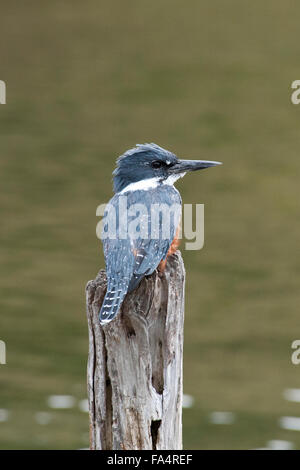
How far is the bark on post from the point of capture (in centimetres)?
421

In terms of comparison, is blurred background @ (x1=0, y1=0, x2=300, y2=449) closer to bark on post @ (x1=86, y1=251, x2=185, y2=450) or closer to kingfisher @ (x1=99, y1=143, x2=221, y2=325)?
kingfisher @ (x1=99, y1=143, x2=221, y2=325)

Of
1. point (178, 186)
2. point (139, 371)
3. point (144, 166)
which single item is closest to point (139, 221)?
point (144, 166)

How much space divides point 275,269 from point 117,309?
5.37 m

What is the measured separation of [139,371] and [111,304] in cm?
27

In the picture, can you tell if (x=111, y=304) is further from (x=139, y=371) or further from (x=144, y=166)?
(x=144, y=166)

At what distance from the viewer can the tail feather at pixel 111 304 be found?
417 centimetres

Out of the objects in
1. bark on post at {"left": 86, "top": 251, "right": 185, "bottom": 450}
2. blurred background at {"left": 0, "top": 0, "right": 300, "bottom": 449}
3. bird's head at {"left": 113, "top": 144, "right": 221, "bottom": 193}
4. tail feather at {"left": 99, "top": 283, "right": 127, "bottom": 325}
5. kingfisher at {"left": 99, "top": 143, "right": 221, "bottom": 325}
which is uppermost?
blurred background at {"left": 0, "top": 0, "right": 300, "bottom": 449}

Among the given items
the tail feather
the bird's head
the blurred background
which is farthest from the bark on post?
the blurred background

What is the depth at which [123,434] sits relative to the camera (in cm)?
422

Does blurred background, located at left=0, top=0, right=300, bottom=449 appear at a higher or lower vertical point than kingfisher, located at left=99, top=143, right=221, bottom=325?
higher

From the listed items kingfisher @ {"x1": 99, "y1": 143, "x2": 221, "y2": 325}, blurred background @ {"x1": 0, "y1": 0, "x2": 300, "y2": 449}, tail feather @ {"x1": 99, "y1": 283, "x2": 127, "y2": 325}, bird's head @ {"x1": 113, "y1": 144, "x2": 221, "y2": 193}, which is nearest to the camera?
tail feather @ {"x1": 99, "y1": 283, "x2": 127, "y2": 325}

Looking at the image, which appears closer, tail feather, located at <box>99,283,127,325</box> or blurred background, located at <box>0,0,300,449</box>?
tail feather, located at <box>99,283,127,325</box>

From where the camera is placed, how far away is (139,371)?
421 centimetres

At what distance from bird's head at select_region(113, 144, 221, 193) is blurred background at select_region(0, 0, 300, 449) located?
7.42 feet
